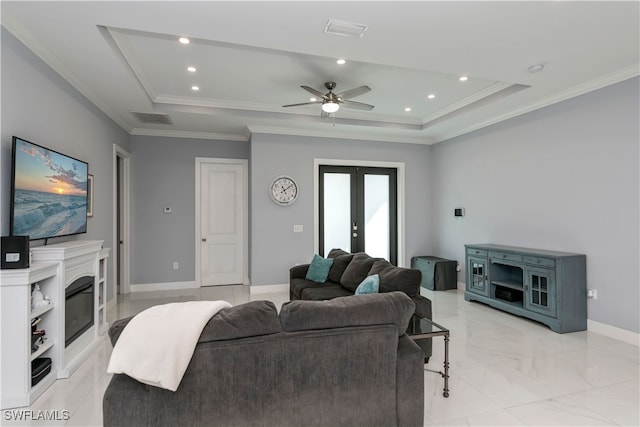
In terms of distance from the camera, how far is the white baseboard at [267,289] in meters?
5.49

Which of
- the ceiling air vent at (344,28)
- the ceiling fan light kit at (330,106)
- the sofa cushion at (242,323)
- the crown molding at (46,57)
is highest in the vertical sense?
the ceiling air vent at (344,28)

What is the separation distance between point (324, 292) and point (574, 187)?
3.21 metres

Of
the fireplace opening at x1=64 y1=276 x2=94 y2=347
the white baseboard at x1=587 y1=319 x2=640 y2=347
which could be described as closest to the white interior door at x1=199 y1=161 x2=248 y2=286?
the fireplace opening at x1=64 y1=276 x2=94 y2=347

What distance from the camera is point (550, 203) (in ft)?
14.0

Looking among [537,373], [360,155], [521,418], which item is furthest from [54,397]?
[360,155]

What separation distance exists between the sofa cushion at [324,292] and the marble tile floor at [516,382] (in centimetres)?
109

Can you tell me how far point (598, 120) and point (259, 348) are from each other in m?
4.31

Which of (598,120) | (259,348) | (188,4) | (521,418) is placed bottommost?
(521,418)

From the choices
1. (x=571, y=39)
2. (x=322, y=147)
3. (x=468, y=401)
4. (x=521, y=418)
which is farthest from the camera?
(x=322, y=147)

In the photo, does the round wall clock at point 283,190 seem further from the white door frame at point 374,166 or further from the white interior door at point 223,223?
the white interior door at point 223,223

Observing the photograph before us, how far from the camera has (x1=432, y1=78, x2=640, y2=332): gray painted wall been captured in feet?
11.4

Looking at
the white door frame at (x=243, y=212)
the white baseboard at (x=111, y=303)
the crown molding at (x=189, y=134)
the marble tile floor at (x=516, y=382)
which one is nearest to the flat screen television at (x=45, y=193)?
the marble tile floor at (x=516, y=382)

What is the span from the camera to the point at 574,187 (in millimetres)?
3973

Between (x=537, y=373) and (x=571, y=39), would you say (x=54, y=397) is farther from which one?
(x=571, y=39)
